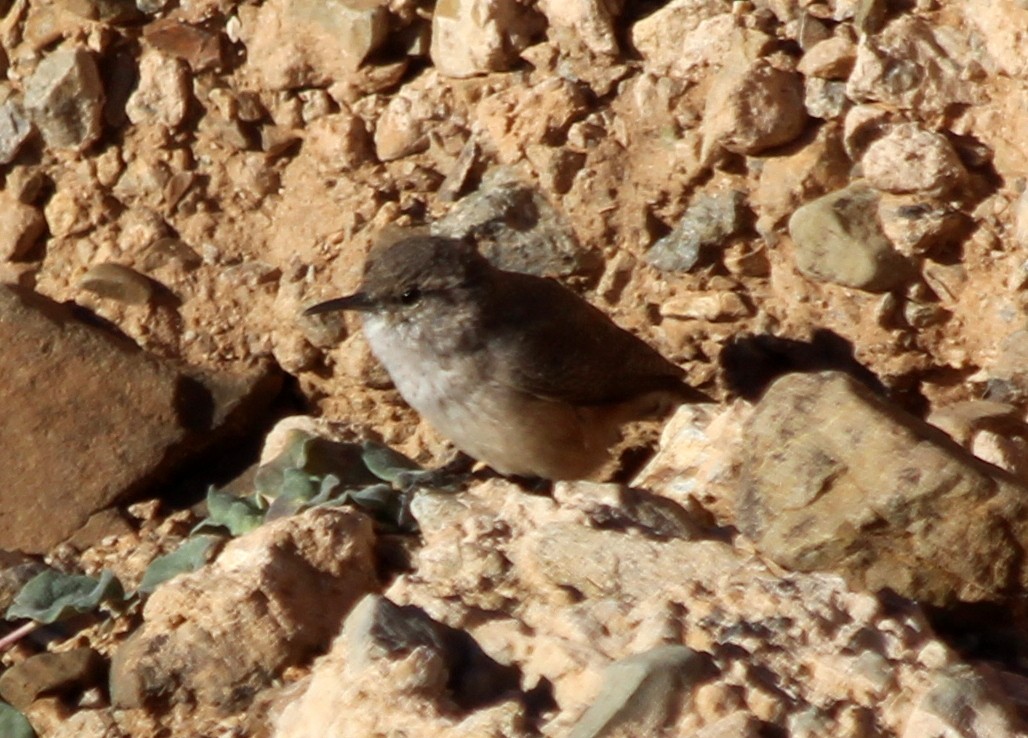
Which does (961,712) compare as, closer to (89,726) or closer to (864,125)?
(89,726)

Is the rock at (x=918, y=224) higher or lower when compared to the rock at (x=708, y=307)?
higher

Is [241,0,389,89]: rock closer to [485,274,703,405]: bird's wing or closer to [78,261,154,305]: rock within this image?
[78,261,154,305]: rock

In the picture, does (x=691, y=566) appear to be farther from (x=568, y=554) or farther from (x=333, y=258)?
(x=333, y=258)

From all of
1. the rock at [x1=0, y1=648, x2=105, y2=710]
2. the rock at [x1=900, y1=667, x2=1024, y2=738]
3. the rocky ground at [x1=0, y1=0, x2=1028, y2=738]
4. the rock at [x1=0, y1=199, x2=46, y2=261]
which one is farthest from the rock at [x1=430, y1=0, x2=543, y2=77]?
the rock at [x1=900, y1=667, x2=1024, y2=738]

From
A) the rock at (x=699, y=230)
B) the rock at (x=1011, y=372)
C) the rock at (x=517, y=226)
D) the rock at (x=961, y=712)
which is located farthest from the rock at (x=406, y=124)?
the rock at (x=961, y=712)

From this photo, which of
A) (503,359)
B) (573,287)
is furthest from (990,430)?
(573,287)

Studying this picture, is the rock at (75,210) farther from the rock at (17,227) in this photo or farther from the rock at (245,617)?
the rock at (245,617)

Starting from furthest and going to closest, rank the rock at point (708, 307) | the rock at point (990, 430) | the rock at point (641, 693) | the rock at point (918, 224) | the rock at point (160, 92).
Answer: the rock at point (160, 92) → the rock at point (708, 307) → the rock at point (918, 224) → the rock at point (990, 430) → the rock at point (641, 693)
